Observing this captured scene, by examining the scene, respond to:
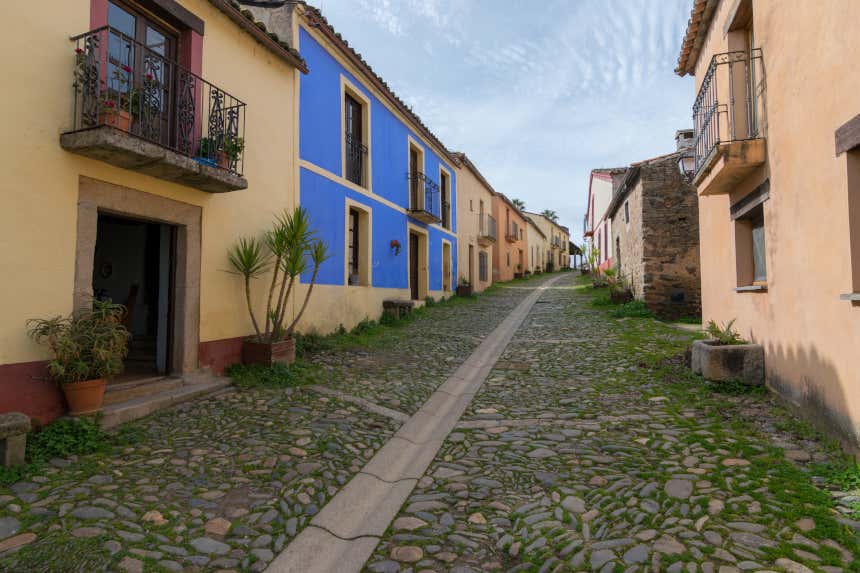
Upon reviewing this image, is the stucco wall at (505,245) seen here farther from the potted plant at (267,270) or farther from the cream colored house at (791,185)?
the potted plant at (267,270)

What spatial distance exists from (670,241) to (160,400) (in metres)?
11.2

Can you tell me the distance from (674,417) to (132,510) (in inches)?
177

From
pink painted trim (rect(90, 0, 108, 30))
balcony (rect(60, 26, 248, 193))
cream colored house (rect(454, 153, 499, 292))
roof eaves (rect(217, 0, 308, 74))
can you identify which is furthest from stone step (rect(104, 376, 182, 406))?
cream colored house (rect(454, 153, 499, 292))

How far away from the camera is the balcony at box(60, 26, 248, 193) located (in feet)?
14.5

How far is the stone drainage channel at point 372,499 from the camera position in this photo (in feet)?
8.70

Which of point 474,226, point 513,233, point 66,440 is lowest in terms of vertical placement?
point 66,440

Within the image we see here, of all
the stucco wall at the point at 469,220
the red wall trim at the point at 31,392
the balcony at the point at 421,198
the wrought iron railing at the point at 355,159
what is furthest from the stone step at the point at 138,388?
the stucco wall at the point at 469,220

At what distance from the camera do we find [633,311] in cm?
1198

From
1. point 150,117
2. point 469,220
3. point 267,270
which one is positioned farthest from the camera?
point 469,220

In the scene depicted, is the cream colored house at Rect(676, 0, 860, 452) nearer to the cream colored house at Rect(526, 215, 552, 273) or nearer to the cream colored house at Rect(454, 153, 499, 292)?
the cream colored house at Rect(454, 153, 499, 292)

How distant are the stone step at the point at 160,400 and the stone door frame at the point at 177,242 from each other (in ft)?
0.96

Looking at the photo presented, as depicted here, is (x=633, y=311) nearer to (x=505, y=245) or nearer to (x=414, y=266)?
(x=414, y=266)

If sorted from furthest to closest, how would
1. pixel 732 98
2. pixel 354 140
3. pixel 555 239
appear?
pixel 555 239, pixel 354 140, pixel 732 98

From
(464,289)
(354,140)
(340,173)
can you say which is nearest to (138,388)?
(340,173)
